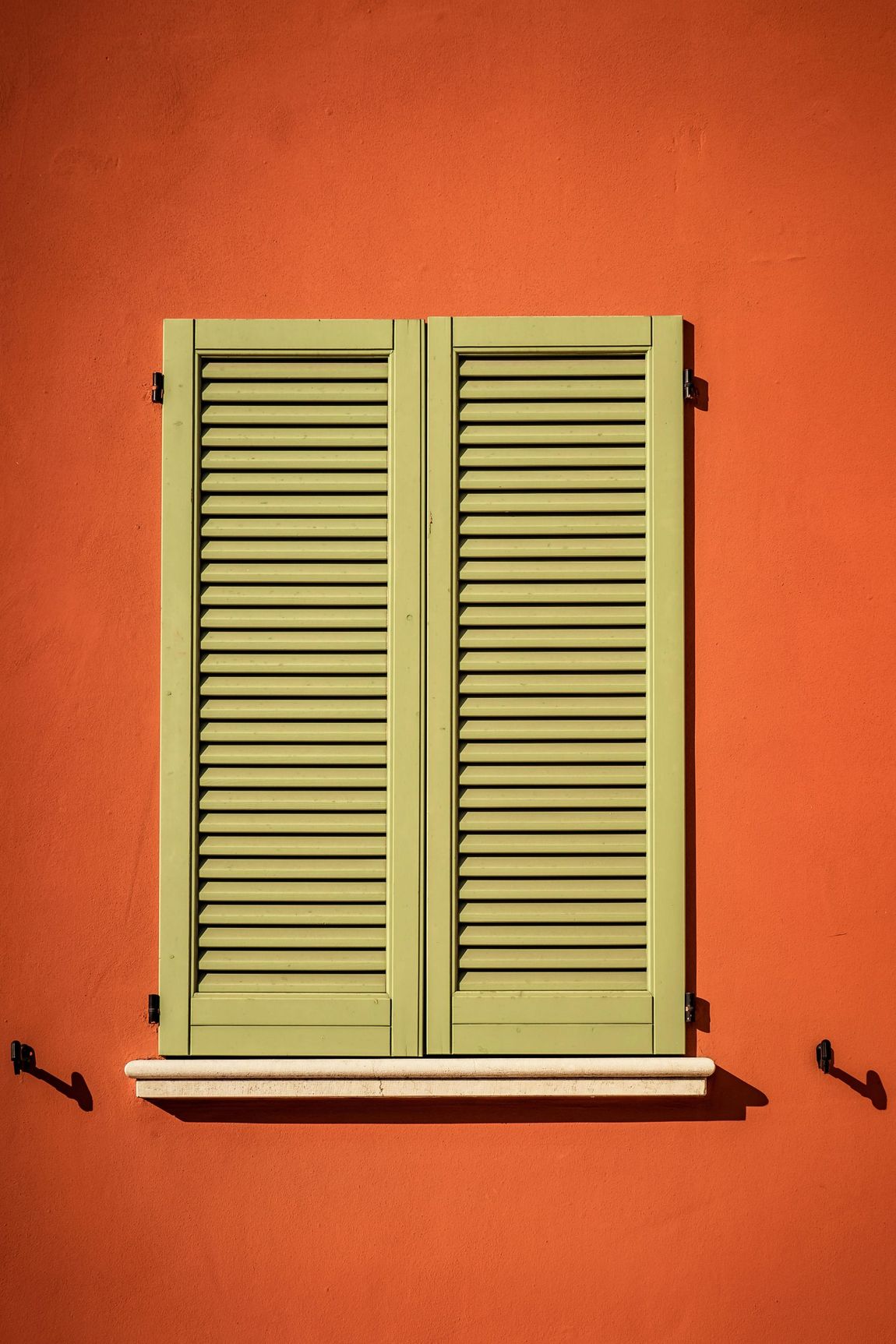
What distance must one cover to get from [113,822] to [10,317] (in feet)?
3.89

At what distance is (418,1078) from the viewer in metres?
1.88

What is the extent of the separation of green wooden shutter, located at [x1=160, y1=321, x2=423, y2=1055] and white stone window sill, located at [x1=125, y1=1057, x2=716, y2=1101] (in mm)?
44

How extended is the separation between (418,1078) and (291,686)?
2.94 ft

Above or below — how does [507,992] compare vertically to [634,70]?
below

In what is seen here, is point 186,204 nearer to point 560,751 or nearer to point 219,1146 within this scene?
point 560,751

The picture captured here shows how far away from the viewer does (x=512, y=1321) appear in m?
1.92

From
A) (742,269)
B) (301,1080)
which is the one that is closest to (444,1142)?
(301,1080)

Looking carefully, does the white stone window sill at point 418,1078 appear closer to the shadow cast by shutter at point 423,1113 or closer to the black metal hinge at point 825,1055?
the shadow cast by shutter at point 423,1113

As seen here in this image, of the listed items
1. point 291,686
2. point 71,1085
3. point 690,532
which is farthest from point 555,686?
point 71,1085

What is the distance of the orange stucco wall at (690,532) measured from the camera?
1.94 m

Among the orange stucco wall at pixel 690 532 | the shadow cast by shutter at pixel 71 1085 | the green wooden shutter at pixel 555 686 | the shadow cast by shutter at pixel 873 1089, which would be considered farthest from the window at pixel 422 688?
the shadow cast by shutter at pixel 873 1089

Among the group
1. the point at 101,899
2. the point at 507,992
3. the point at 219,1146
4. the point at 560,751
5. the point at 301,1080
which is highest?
the point at 560,751

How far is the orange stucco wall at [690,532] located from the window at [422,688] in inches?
4.4

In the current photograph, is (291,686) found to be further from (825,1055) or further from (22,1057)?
(825,1055)
